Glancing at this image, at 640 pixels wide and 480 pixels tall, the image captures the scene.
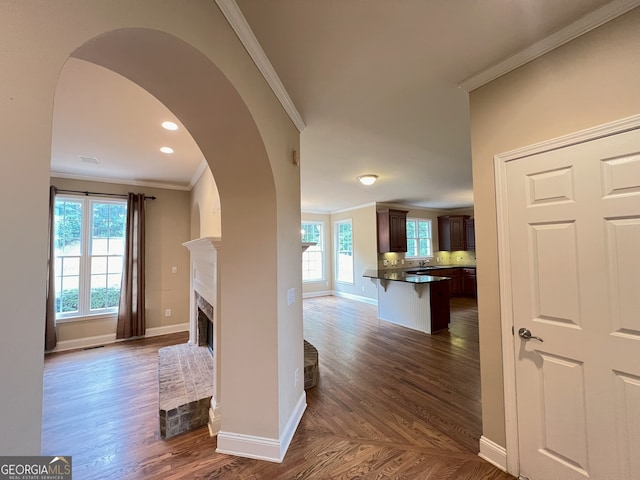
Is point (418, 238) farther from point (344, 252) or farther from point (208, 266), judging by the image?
point (208, 266)

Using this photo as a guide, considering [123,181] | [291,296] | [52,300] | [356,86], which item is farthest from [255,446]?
[123,181]

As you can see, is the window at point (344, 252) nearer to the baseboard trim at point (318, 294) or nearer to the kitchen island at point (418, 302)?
the baseboard trim at point (318, 294)

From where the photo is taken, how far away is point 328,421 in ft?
7.09

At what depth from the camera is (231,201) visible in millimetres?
1912

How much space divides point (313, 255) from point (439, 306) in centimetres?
419

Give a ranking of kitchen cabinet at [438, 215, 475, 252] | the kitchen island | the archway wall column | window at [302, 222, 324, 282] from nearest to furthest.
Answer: the archway wall column < the kitchen island < kitchen cabinet at [438, 215, 475, 252] < window at [302, 222, 324, 282]

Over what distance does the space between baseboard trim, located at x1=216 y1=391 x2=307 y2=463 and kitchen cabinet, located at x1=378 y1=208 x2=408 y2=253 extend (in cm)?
509

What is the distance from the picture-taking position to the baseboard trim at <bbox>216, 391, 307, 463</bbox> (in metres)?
1.76

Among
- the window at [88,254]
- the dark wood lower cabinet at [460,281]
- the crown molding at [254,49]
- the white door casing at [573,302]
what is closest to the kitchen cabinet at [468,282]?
the dark wood lower cabinet at [460,281]

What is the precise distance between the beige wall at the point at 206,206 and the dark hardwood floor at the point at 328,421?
182cm

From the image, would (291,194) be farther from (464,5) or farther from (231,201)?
(464,5)

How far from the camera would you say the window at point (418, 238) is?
24.3ft

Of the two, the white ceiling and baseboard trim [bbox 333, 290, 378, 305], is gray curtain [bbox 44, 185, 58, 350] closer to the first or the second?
the white ceiling

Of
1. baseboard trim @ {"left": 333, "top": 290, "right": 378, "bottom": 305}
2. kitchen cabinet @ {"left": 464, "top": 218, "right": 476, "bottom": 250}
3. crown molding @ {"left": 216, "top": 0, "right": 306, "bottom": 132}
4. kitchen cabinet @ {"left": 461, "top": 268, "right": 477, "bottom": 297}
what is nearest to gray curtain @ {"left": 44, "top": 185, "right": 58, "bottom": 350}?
crown molding @ {"left": 216, "top": 0, "right": 306, "bottom": 132}
